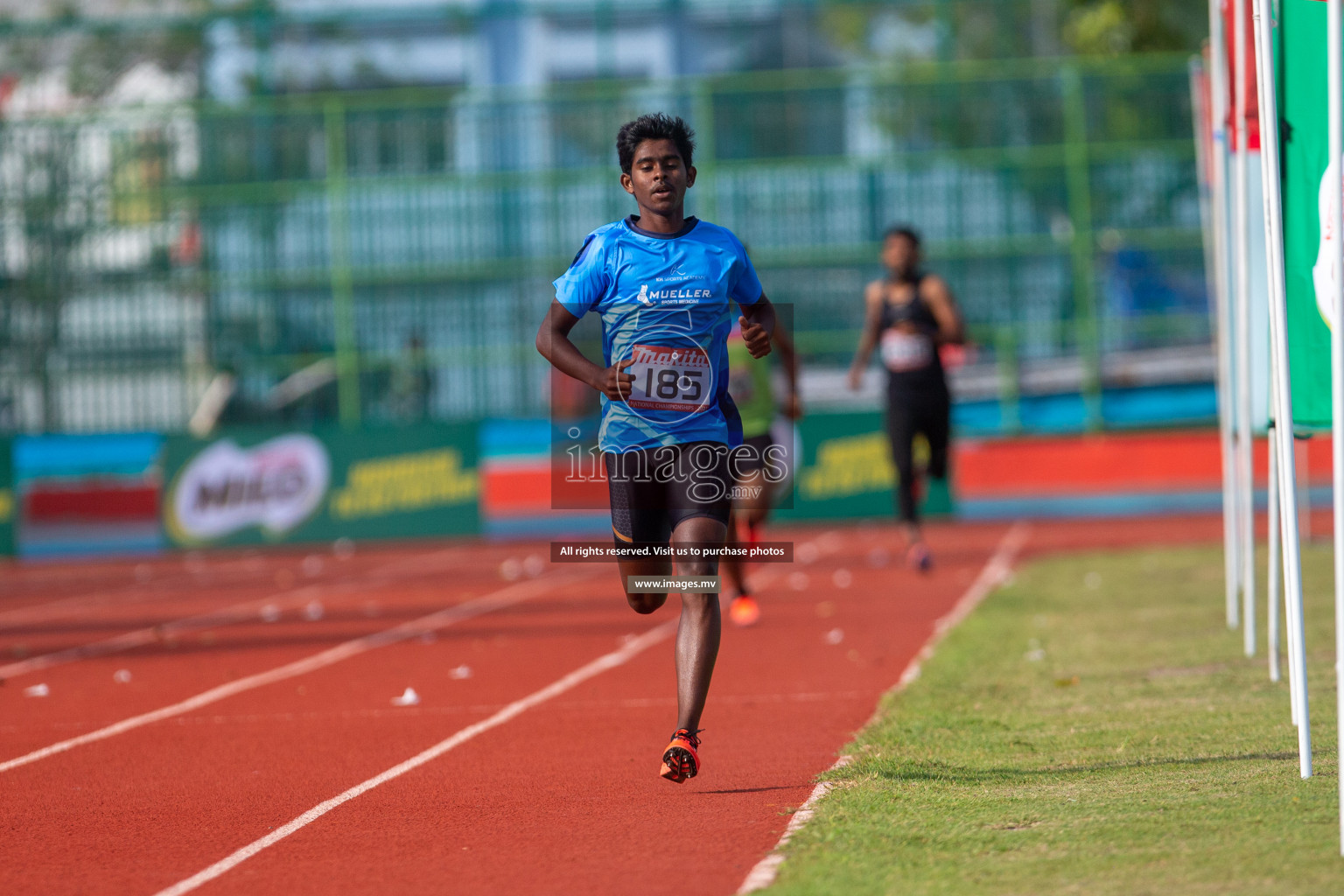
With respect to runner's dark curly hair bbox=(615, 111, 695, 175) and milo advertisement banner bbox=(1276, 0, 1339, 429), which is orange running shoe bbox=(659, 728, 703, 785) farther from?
milo advertisement banner bbox=(1276, 0, 1339, 429)

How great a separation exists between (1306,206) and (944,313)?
21.3 ft

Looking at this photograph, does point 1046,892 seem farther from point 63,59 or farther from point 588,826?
point 63,59

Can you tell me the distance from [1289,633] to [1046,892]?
1.88 meters

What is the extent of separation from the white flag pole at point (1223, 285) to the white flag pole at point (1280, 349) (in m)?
2.74

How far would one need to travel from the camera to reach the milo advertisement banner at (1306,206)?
5723 mm

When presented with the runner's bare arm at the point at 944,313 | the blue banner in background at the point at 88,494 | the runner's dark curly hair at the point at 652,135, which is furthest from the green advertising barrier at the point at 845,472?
the runner's dark curly hair at the point at 652,135

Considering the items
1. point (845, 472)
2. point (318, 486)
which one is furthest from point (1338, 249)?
point (318, 486)

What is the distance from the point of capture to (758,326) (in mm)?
5930

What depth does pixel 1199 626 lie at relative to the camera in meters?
9.92

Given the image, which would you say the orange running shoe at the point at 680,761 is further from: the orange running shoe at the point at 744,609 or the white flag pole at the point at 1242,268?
the orange running shoe at the point at 744,609

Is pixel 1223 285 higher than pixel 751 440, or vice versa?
pixel 1223 285

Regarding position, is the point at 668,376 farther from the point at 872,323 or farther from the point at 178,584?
the point at 178,584

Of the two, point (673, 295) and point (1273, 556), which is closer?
point (673, 295)

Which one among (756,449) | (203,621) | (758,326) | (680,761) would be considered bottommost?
(203,621)
